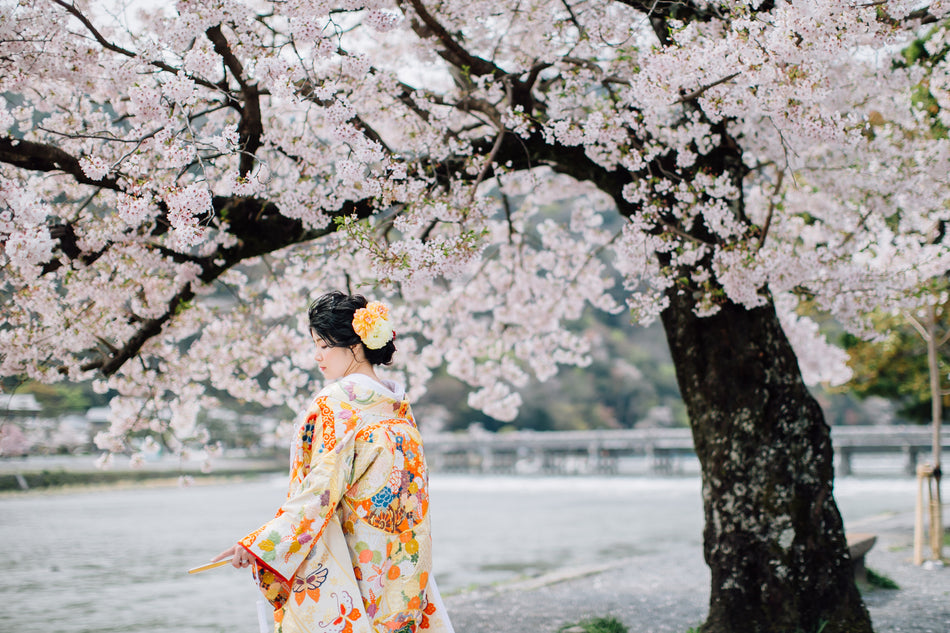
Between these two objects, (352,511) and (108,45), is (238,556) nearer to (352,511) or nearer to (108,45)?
(352,511)

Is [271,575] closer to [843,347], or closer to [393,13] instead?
[393,13]

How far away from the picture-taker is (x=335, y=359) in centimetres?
226

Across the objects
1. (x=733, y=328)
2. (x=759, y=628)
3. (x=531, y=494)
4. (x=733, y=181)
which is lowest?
(x=531, y=494)

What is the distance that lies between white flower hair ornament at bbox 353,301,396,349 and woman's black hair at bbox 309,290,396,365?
0.03 meters

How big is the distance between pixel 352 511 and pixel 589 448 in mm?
34675

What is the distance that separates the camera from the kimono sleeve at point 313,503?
1991 mm

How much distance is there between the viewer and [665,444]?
1324 inches

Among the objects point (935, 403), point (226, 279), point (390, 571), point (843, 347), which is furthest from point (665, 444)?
A: point (390, 571)

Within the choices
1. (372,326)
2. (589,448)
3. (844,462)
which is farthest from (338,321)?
(589,448)

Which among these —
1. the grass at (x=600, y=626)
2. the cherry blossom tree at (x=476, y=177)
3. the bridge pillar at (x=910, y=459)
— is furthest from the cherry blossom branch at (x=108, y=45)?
the bridge pillar at (x=910, y=459)

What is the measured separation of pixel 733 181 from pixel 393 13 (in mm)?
2030

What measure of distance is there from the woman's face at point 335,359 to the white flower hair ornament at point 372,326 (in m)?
0.07

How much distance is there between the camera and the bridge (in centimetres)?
2581

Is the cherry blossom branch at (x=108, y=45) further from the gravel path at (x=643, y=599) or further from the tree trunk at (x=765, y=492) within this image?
the gravel path at (x=643, y=599)
